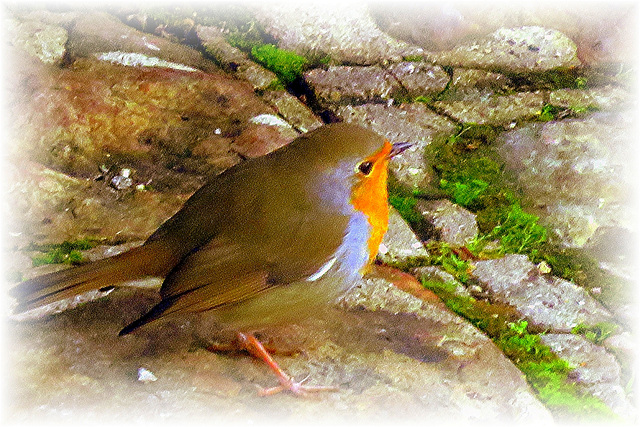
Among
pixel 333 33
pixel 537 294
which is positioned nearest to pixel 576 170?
pixel 537 294

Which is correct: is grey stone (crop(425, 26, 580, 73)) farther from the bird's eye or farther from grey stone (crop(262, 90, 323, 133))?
the bird's eye

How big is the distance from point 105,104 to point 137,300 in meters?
1.34

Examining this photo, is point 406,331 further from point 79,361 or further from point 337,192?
point 79,361

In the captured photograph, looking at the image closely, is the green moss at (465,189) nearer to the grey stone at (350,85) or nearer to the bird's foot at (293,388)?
the grey stone at (350,85)

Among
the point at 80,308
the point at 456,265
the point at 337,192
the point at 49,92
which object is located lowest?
the point at 80,308

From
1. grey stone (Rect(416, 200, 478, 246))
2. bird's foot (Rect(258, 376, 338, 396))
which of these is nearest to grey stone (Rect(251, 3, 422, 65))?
Answer: grey stone (Rect(416, 200, 478, 246))

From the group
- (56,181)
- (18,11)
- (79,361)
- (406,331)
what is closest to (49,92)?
(56,181)

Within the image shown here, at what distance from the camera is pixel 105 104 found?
342cm

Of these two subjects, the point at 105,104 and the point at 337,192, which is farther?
the point at 105,104

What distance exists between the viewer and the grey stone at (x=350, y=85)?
3.85m

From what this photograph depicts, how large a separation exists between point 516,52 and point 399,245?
2.08 meters

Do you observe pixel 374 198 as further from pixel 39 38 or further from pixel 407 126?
pixel 39 38

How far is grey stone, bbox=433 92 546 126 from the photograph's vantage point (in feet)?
12.6

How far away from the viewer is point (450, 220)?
10.4 feet
